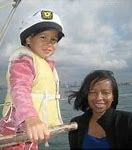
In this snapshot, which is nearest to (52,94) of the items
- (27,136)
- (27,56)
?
(27,56)

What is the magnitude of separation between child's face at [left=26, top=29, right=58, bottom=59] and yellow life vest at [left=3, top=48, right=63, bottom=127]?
0.05 metres

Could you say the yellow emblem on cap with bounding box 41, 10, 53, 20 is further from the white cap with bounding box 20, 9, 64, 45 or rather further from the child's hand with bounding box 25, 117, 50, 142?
the child's hand with bounding box 25, 117, 50, 142

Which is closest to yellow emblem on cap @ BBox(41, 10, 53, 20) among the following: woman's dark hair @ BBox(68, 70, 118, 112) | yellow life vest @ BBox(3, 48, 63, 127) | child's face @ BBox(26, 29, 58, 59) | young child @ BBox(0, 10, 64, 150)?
young child @ BBox(0, 10, 64, 150)

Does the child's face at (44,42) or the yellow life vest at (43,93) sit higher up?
the child's face at (44,42)

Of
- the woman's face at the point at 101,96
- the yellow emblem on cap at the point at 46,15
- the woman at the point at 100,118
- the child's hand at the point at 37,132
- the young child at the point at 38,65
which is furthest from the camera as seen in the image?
the woman's face at the point at 101,96

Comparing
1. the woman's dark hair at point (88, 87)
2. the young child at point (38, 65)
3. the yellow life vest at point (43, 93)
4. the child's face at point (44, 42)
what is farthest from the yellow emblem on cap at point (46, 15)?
the woman's dark hair at point (88, 87)

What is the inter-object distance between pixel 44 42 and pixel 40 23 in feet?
0.48

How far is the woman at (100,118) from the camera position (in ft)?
10.4

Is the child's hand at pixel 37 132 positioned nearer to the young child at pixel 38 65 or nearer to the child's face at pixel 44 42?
the young child at pixel 38 65

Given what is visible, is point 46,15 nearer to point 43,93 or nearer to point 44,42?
point 44,42

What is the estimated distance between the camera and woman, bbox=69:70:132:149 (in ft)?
10.4

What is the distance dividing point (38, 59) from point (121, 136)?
1102 millimetres

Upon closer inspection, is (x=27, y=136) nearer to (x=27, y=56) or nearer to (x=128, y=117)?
(x=27, y=56)

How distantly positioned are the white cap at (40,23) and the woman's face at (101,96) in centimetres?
85
